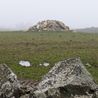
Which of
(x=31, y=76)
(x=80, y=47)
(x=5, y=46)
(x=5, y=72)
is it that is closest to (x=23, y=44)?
(x=5, y=46)

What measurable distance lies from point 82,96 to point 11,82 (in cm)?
416

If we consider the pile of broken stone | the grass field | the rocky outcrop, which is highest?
the pile of broken stone

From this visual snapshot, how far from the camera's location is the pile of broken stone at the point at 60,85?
2019cm

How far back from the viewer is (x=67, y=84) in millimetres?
20281

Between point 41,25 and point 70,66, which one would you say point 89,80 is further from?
point 41,25

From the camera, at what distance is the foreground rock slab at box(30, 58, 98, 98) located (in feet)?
66.1

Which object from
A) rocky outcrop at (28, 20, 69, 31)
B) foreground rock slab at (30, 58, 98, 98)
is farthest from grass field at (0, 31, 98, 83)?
rocky outcrop at (28, 20, 69, 31)

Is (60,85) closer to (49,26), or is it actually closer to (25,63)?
(25,63)

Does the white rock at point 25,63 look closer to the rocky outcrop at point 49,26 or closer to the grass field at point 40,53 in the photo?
the grass field at point 40,53

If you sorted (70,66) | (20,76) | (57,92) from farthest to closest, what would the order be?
(20,76)
(70,66)
(57,92)

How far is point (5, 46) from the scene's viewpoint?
1896 inches

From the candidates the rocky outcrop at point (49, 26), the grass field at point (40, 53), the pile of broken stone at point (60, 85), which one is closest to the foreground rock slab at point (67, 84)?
the pile of broken stone at point (60, 85)

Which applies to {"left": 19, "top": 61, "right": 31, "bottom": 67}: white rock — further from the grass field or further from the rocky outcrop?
the rocky outcrop

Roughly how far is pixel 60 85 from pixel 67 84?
0.38m
